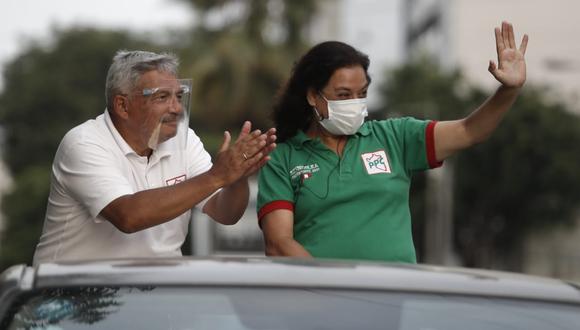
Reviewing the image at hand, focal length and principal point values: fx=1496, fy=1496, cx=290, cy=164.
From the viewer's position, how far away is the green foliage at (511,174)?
3991cm

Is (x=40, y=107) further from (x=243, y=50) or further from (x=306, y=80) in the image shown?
(x=306, y=80)

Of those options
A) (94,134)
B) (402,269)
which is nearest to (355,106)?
A: (94,134)

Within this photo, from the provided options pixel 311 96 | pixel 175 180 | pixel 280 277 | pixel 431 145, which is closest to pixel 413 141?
pixel 431 145

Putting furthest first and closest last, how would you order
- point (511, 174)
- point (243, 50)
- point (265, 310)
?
point (243, 50) < point (511, 174) < point (265, 310)

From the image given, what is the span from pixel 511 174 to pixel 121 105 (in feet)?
115

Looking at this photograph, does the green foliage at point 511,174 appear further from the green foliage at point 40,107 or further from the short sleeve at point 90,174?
the short sleeve at point 90,174

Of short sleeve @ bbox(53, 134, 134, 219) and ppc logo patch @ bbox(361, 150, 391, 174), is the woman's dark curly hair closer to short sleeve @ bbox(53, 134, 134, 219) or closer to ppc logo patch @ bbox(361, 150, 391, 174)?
ppc logo patch @ bbox(361, 150, 391, 174)

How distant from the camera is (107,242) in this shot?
4.94m

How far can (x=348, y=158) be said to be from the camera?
5.20 metres

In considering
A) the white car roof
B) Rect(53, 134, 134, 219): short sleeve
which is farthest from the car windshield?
Rect(53, 134, 134, 219): short sleeve

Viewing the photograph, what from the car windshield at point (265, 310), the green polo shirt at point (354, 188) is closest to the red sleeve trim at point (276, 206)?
the green polo shirt at point (354, 188)

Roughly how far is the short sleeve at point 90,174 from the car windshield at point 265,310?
4.57 feet

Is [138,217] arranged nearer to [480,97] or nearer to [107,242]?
[107,242]

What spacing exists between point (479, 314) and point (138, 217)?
1.58 meters
